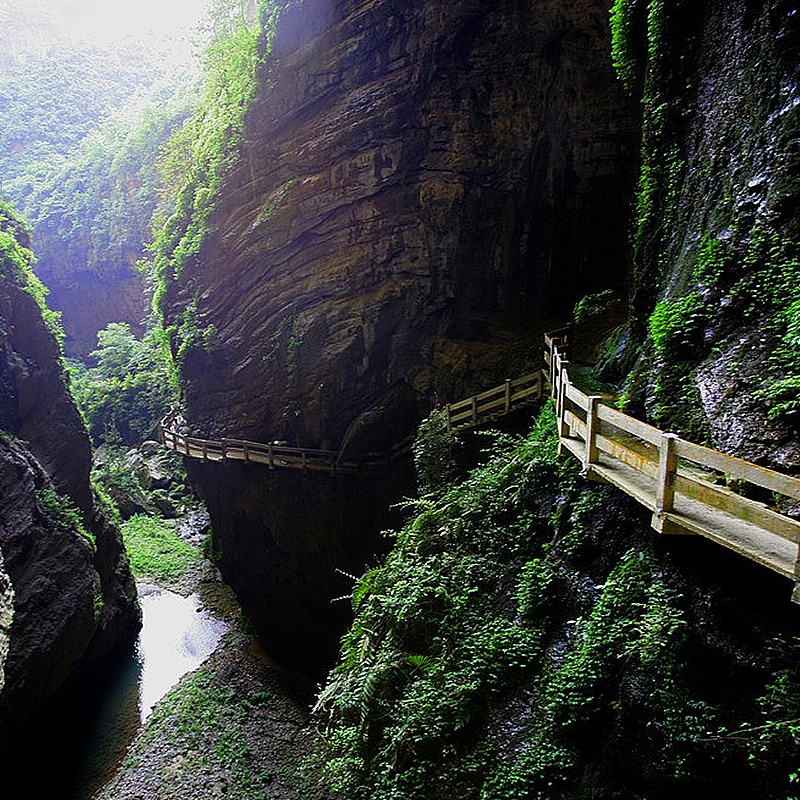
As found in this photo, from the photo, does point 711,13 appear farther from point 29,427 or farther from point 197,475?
point 197,475

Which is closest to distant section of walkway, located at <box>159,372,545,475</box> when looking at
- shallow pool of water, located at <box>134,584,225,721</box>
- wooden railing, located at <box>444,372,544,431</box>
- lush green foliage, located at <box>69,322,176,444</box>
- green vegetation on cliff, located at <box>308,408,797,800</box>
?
wooden railing, located at <box>444,372,544,431</box>

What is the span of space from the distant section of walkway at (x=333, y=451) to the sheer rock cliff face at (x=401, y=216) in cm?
48

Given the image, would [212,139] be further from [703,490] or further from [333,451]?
[703,490]

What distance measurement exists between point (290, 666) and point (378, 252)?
11908 mm

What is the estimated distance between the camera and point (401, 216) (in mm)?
15844

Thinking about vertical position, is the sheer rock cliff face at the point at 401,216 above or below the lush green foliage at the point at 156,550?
above

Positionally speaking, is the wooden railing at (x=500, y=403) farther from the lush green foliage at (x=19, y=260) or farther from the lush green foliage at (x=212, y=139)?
the lush green foliage at (x=19, y=260)

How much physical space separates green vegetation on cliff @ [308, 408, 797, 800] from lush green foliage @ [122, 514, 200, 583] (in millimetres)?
16549

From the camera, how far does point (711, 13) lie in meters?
6.75

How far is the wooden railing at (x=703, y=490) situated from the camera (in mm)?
3029

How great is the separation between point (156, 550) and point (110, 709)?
9353 mm

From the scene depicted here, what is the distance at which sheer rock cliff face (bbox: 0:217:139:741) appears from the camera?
11734mm

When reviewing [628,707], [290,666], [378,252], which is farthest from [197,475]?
[628,707]

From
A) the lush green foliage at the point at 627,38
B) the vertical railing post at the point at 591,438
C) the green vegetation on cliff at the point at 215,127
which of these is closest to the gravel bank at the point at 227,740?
the vertical railing post at the point at 591,438
